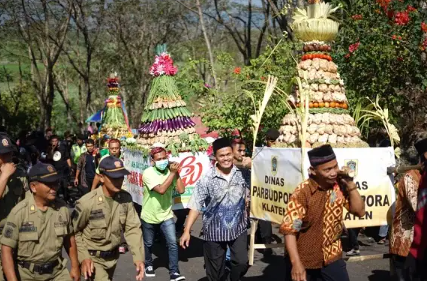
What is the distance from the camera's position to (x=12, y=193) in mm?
6750

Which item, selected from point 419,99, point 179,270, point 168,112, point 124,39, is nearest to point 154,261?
point 179,270

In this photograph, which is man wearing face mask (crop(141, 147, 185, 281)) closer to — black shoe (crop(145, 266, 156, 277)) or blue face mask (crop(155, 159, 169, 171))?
blue face mask (crop(155, 159, 169, 171))

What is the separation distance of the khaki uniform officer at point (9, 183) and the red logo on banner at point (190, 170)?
194 inches

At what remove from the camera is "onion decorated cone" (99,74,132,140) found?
20141 mm

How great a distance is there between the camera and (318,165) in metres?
5.75

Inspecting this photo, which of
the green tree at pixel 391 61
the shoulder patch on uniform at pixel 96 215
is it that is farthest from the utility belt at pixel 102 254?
the green tree at pixel 391 61

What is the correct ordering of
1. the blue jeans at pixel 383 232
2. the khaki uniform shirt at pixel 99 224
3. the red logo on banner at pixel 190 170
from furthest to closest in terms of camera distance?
the blue jeans at pixel 383 232 < the red logo on banner at pixel 190 170 < the khaki uniform shirt at pixel 99 224

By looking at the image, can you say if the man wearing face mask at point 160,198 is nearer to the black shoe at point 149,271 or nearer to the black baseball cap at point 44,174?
the black shoe at point 149,271

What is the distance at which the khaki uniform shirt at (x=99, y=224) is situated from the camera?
6.35 metres

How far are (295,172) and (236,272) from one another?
1224 millimetres

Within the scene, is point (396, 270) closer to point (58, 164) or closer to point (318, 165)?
point (318, 165)

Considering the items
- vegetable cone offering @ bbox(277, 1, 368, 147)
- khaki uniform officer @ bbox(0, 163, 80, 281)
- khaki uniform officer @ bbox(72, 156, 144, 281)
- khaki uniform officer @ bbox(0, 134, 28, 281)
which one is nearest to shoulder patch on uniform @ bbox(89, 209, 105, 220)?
khaki uniform officer @ bbox(72, 156, 144, 281)

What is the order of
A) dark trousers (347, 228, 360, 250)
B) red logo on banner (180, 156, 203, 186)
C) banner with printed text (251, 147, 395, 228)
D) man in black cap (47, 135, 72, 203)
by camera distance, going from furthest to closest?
1. man in black cap (47, 135, 72, 203)
2. red logo on banner (180, 156, 203, 186)
3. dark trousers (347, 228, 360, 250)
4. banner with printed text (251, 147, 395, 228)

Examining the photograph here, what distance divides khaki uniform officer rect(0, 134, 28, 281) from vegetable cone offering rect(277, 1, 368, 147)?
356cm
